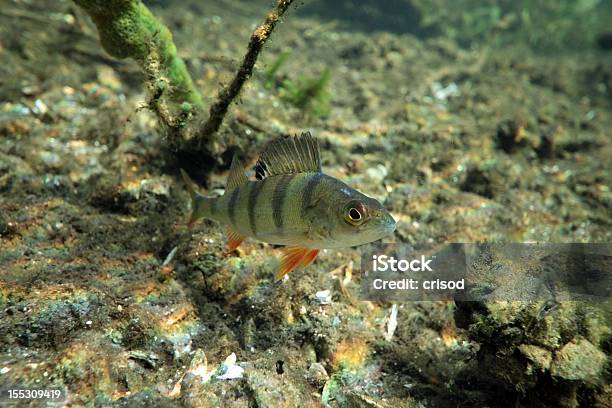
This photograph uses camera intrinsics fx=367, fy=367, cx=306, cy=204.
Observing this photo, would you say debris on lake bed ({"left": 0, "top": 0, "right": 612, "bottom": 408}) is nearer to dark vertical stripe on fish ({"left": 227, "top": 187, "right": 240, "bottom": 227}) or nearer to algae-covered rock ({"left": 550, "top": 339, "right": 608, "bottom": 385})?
algae-covered rock ({"left": 550, "top": 339, "right": 608, "bottom": 385})

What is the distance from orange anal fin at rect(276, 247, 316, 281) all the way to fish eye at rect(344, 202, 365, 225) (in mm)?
425

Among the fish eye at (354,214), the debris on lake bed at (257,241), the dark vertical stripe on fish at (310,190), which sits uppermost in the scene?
the fish eye at (354,214)

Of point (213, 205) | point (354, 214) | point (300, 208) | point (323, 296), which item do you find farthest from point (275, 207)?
point (323, 296)

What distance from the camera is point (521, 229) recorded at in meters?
5.21

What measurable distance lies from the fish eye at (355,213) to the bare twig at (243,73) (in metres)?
1.77

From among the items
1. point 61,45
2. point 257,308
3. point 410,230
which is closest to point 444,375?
point 257,308

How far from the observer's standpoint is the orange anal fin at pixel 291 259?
2703 mm

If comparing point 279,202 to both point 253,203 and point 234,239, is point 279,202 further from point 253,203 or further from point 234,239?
point 234,239

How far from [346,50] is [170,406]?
13081 millimetres

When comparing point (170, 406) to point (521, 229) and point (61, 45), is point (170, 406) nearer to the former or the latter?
point (521, 229)

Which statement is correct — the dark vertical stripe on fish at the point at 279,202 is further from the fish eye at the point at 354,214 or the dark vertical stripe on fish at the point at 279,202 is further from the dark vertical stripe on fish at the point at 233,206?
the fish eye at the point at 354,214

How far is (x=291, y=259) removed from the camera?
9.02 ft

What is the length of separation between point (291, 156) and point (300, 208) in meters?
0.48

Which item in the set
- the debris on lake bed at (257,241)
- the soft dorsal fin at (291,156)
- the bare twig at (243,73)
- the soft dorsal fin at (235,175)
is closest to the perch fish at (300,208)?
the soft dorsal fin at (291,156)
